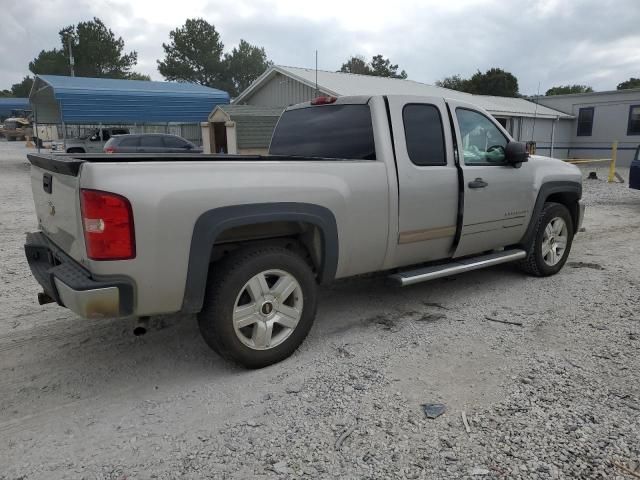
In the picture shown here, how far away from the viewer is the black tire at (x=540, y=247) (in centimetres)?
527

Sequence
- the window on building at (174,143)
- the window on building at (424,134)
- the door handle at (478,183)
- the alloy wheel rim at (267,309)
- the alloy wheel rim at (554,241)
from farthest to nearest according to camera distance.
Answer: the window on building at (174,143), the alloy wheel rim at (554,241), the door handle at (478,183), the window on building at (424,134), the alloy wheel rim at (267,309)

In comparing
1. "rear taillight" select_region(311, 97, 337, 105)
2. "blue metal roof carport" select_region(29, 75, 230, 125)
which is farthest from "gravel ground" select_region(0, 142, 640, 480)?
"blue metal roof carport" select_region(29, 75, 230, 125)

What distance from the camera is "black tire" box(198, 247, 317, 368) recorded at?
10.2 feet

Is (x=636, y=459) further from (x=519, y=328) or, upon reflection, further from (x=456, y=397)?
(x=519, y=328)

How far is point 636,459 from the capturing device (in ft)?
8.07

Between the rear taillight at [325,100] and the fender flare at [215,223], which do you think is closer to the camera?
the fender flare at [215,223]

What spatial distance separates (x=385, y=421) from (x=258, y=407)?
29.8 inches

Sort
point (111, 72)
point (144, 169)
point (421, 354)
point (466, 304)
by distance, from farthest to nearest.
A: point (111, 72)
point (466, 304)
point (421, 354)
point (144, 169)

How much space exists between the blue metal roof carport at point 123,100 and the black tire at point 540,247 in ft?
69.4

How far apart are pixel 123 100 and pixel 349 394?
75.0 feet

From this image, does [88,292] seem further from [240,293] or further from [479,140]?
[479,140]

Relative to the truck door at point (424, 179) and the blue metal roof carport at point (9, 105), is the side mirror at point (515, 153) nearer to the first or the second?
the truck door at point (424, 179)

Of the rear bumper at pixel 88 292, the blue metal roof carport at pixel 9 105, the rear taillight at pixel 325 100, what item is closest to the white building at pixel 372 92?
the rear taillight at pixel 325 100

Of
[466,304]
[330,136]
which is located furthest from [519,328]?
[330,136]
